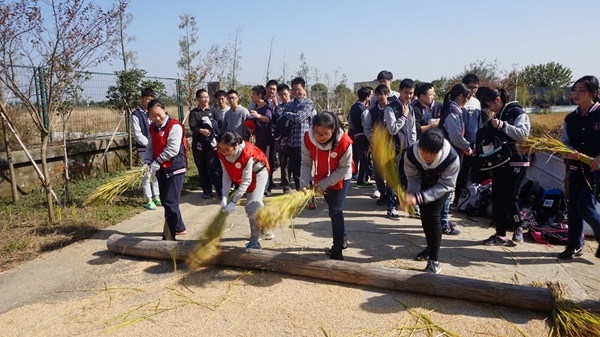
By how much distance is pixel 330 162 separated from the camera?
13.1ft

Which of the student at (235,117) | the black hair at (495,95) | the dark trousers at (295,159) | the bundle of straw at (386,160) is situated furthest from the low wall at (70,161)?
the black hair at (495,95)

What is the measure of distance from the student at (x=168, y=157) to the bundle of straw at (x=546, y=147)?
3.92 m

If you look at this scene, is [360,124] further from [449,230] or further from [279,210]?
[279,210]

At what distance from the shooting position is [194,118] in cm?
688

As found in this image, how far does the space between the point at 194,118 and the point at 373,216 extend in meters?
3.52

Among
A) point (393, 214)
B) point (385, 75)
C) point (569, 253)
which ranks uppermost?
point (385, 75)

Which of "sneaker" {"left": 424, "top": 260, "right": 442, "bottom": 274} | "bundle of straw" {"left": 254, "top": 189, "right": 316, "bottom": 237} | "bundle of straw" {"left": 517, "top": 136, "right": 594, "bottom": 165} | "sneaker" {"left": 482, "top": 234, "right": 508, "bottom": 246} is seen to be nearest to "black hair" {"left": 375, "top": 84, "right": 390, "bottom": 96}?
"bundle of straw" {"left": 517, "top": 136, "right": 594, "bottom": 165}

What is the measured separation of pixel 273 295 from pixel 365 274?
89 centimetres

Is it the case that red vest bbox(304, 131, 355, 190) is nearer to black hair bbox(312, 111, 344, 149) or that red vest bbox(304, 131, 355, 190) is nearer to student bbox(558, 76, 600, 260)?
black hair bbox(312, 111, 344, 149)

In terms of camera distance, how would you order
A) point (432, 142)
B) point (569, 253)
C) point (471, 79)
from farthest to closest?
1. point (471, 79)
2. point (569, 253)
3. point (432, 142)

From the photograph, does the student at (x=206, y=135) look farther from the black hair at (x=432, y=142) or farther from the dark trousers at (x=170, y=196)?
the black hair at (x=432, y=142)

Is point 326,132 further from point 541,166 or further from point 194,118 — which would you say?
point 541,166

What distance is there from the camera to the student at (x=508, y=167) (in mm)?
4332

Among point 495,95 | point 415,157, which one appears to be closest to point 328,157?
point 415,157
